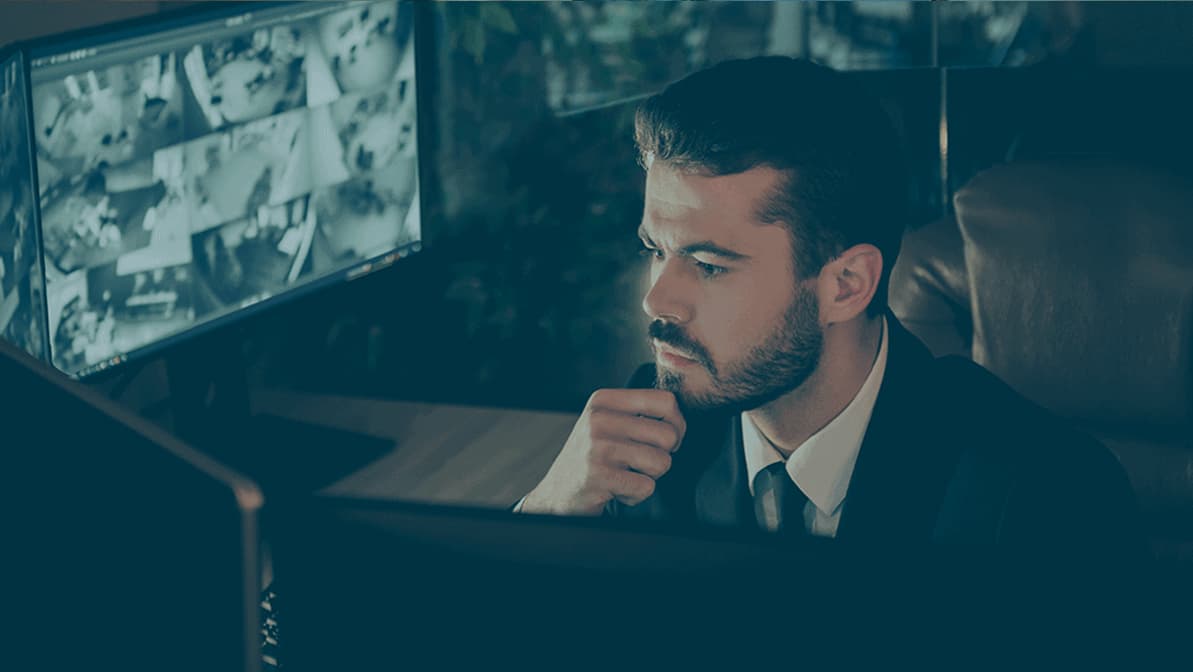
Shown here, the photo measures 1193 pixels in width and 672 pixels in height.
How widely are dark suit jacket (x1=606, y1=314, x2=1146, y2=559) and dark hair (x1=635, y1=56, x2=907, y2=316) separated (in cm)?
10

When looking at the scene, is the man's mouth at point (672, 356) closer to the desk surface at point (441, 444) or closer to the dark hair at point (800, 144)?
the dark hair at point (800, 144)

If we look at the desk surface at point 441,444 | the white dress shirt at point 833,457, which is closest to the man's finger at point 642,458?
the white dress shirt at point 833,457

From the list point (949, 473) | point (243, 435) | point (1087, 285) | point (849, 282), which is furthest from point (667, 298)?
point (243, 435)

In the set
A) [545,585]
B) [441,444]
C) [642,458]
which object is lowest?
[441,444]

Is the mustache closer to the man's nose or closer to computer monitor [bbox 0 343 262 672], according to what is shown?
the man's nose

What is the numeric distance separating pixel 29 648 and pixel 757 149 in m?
0.65

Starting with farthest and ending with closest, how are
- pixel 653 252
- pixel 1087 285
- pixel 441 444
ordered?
1. pixel 441 444
2. pixel 1087 285
3. pixel 653 252

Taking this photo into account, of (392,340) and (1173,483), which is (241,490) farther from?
(392,340)

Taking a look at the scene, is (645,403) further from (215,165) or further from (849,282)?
(215,165)

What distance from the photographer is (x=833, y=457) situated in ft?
4.05

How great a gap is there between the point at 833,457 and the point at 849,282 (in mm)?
150

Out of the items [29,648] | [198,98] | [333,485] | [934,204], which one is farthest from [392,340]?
[29,648]

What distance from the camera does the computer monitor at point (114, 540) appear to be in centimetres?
68

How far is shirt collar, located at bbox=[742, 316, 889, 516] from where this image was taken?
1.23m
